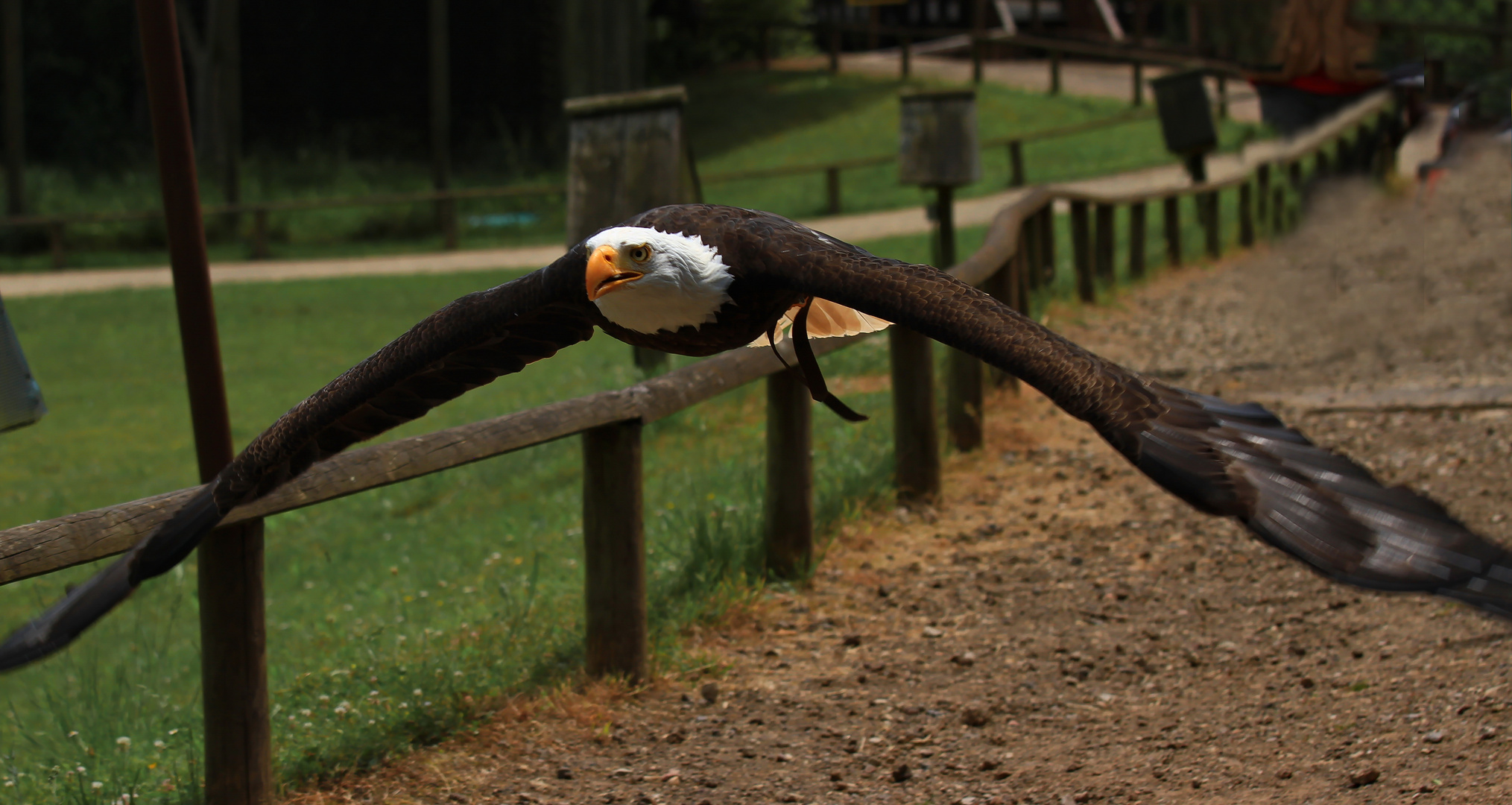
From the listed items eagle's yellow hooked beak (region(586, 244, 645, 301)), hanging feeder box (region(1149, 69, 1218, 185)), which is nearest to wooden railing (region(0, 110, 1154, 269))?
hanging feeder box (region(1149, 69, 1218, 185))

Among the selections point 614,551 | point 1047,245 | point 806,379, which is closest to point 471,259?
point 1047,245

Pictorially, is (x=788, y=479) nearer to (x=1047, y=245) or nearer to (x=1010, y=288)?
(x=1010, y=288)

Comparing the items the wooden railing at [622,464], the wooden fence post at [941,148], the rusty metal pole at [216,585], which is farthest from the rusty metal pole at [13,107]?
the rusty metal pole at [216,585]

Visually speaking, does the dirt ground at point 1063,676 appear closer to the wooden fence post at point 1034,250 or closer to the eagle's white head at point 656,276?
the eagle's white head at point 656,276

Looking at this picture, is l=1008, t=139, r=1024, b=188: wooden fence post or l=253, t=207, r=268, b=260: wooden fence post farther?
l=1008, t=139, r=1024, b=188: wooden fence post

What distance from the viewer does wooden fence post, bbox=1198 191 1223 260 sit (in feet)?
40.6

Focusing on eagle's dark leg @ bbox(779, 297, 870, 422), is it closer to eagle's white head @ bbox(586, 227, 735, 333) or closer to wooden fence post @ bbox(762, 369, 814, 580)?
eagle's white head @ bbox(586, 227, 735, 333)

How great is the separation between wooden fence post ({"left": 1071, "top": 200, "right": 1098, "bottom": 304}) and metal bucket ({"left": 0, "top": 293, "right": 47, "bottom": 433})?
796cm

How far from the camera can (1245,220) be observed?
1323 cm

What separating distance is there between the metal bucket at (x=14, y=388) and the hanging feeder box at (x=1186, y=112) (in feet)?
37.2

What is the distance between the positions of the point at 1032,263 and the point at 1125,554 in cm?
478

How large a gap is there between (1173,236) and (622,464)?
29.9ft

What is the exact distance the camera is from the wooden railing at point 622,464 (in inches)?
118

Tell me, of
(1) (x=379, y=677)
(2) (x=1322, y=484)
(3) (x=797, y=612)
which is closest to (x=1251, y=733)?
(2) (x=1322, y=484)
